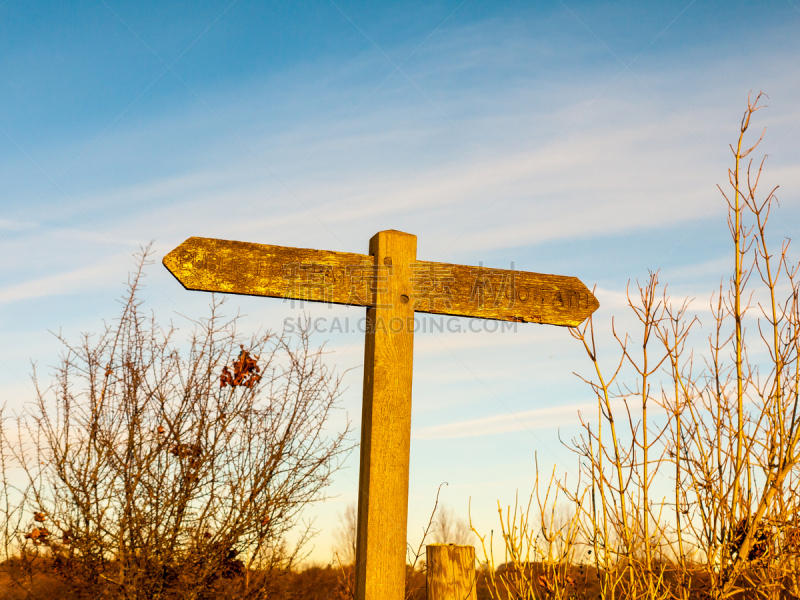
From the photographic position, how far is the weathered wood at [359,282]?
2783mm

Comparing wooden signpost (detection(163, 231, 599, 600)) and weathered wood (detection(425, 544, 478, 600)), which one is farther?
weathered wood (detection(425, 544, 478, 600))

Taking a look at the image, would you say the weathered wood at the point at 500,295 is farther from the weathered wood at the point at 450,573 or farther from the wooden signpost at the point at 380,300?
the weathered wood at the point at 450,573

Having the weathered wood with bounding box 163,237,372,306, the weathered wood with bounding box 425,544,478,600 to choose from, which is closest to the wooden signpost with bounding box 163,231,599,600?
the weathered wood with bounding box 163,237,372,306

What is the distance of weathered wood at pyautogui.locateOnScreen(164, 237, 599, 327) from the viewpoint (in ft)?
9.13

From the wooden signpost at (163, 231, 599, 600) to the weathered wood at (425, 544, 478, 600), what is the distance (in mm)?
214

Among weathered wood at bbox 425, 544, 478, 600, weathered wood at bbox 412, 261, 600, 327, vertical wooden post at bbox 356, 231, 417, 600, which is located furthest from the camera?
weathered wood at bbox 412, 261, 600, 327

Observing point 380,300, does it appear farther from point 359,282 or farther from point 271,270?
point 271,270

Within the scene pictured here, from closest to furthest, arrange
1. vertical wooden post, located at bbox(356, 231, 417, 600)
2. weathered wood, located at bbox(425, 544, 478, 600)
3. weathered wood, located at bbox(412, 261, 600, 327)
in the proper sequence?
vertical wooden post, located at bbox(356, 231, 417, 600)
weathered wood, located at bbox(425, 544, 478, 600)
weathered wood, located at bbox(412, 261, 600, 327)

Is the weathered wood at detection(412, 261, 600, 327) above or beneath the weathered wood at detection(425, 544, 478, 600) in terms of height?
above

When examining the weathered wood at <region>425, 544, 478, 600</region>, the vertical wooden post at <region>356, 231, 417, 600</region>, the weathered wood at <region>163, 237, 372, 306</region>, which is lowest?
the weathered wood at <region>425, 544, 478, 600</region>

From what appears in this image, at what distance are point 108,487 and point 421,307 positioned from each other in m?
4.62

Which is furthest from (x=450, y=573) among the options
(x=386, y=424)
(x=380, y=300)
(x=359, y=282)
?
(x=359, y=282)

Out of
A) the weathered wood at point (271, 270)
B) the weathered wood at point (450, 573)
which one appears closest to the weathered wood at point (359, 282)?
the weathered wood at point (271, 270)

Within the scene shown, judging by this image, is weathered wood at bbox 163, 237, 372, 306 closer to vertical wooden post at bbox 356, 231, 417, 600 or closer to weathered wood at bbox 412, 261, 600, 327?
vertical wooden post at bbox 356, 231, 417, 600
